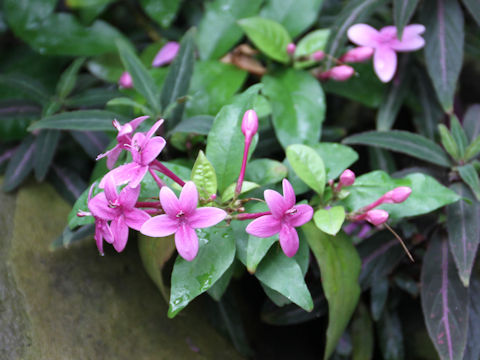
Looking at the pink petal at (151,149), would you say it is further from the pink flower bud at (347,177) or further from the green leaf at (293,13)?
the green leaf at (293,13)

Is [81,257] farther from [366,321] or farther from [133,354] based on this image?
[366,321]

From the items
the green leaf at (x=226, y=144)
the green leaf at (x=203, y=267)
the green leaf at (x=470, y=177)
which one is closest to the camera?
the green leaf at (x=203, y=267)

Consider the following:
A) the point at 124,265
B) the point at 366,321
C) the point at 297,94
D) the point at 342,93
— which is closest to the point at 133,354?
the point at 124,265

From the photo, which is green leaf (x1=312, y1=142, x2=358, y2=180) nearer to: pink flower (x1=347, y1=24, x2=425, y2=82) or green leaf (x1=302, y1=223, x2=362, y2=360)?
green leaf (x1=302, y1=223, x2=362, y2=360)

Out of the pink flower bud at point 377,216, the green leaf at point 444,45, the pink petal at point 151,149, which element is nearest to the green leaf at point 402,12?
the green leaf at point 444,45

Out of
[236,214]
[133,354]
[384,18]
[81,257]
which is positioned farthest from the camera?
[384,18]

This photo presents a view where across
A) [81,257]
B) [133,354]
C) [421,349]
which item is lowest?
[421,349]
